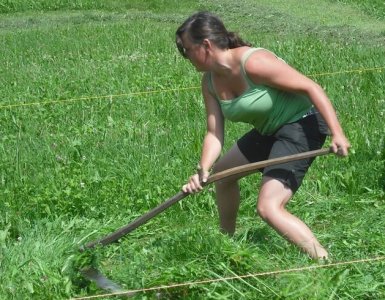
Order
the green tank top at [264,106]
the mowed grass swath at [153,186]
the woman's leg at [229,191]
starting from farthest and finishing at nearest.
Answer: the woman's leg at [229,191] → the green tank top at [264,106] → the mowed grass swath at [153,186]

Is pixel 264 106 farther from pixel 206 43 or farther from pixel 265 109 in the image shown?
pixel 206 43

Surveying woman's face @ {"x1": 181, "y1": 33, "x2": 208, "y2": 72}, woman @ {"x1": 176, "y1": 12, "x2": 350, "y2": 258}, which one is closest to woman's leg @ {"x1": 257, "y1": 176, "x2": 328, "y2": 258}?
woman @ {"x1": 176, "y1": 12, "x2": 350, "y2": 258}

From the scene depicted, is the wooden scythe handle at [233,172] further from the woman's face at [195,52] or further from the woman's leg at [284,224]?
the woman's face at [195,52]

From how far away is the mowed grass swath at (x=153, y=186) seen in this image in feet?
13.4

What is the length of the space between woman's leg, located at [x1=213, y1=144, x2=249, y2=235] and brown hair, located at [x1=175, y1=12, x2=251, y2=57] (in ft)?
2.17

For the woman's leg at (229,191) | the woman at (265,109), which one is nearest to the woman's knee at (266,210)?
the woman at (265,109)

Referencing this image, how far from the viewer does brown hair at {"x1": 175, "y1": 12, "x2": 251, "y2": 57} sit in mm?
4152

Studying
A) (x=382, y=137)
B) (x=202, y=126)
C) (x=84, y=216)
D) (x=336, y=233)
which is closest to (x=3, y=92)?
(x=202, y=126)

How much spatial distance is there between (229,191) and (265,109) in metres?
0.66

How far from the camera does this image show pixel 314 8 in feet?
63.4

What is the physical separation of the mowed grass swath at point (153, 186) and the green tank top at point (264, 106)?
0.65 metres

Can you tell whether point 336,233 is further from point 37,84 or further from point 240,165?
point 37,84

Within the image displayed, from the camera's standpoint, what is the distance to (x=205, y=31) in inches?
163

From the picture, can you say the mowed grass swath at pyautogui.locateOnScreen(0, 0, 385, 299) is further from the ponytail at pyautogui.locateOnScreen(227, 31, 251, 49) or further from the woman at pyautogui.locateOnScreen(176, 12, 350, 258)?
the ponytail at pyautogui.locateOnScreen(227, 31, 251, 49)
